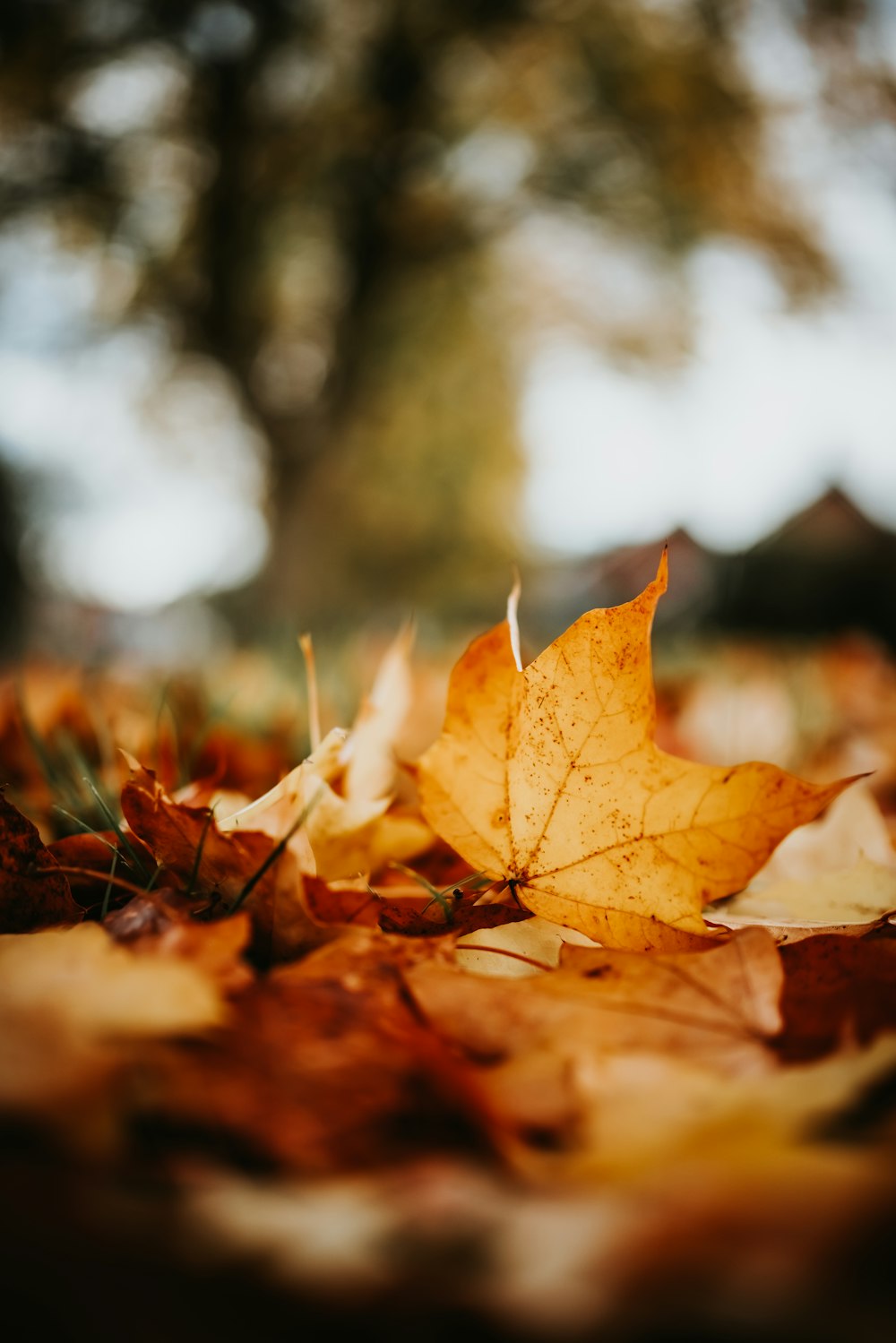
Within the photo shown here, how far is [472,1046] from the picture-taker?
38 centimetres

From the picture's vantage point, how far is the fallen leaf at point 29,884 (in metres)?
0.48

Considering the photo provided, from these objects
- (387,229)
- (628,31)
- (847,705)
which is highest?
(628,31)

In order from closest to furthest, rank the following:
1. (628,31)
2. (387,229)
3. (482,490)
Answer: (628,31)
(387,229)
(482,490)

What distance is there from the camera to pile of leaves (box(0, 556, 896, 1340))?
0.73ft

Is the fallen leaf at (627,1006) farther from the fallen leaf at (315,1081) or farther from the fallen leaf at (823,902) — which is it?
the fallen leaf at (823,902)

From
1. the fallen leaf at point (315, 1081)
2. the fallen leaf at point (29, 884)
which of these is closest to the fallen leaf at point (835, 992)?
the fallen leaf at point (315, 1081)

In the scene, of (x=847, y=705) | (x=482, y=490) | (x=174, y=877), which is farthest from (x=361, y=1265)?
(x=482, y=490)

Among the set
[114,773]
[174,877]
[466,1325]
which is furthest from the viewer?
[114,773]

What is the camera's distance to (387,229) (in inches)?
312

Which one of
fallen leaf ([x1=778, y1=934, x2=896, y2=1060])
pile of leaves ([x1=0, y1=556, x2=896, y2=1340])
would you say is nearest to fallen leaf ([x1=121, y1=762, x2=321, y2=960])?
pile of leaves ([x1=0, y1=556, x2=896, y2=1340])

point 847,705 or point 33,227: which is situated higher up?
point 33,227

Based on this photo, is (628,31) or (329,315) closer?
(628,31)

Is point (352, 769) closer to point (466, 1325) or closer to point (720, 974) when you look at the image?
point (720, 974)

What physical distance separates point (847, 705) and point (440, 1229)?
2.36 m
